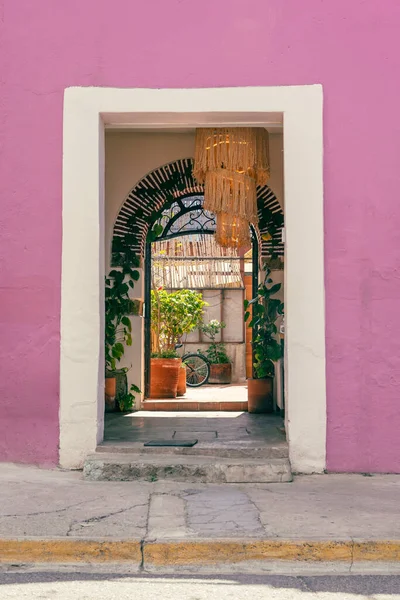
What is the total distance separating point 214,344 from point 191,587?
11946 mm

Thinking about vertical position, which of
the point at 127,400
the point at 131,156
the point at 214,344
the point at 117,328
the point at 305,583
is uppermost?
the point at 131,156

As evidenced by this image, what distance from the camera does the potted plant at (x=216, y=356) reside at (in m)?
15.1

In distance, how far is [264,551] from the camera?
426 centimetres

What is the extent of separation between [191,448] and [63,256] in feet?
6.24

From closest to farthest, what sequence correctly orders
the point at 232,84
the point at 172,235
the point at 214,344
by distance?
the point at 232,84
the point at 172,235
the point at 214,344

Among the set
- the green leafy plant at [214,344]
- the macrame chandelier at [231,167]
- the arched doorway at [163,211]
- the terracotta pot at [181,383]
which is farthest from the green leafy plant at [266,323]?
the green leafy plant at [214,344]

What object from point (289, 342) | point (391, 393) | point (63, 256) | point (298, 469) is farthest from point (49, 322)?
point (391, 393)

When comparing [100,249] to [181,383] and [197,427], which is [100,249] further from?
[181,383]

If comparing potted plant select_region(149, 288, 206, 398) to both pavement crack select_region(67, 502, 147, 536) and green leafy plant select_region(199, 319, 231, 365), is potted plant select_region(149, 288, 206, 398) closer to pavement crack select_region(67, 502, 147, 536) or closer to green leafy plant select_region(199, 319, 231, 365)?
green leafy plant select_region(199, 319, 231, 365)

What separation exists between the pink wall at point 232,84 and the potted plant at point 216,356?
29.1 ft

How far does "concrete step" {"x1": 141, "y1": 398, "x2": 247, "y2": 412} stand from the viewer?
916 centimetres

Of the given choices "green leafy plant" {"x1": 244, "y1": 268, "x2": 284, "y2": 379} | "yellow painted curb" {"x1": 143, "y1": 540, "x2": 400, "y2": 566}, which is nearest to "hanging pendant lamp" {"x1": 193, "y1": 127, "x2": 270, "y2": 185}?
"green leafy plant" {"x1": 244, "y1": 268, "x2": 284, "y2": 379}

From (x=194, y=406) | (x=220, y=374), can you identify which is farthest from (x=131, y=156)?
(x=220, y=374)

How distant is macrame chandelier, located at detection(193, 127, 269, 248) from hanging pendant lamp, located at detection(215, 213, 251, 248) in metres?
0.01
